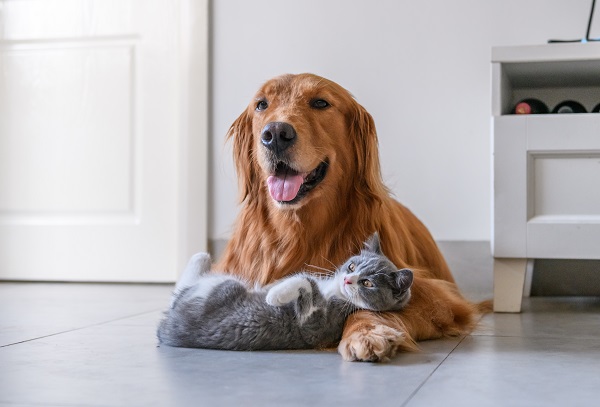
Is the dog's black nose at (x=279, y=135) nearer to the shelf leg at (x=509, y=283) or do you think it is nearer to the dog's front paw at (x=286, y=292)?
the dog's front paw at (x=286, y=292)

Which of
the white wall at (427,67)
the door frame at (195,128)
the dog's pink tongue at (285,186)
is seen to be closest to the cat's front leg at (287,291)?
the dog's pink tongue at (285,186)

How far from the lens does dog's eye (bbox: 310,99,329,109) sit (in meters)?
1.79

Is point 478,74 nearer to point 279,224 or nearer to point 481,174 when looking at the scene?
point 481,174

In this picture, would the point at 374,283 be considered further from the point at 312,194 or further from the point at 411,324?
the point at 312,194

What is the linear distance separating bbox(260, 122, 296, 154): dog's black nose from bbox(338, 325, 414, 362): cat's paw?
467 mm

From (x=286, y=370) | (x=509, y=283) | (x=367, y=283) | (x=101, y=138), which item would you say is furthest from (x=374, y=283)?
(x=101, y=138)

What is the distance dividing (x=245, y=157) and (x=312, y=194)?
244mm

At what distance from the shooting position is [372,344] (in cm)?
136

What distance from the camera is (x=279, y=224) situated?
1815mm

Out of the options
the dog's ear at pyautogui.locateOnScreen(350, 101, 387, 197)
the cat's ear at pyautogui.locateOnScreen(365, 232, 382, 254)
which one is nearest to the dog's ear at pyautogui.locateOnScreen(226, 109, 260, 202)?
the dog's ear at pyautogui.locateOnScreen(350, 101, 387, 197)

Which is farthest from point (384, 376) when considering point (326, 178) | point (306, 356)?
point (326, 178)

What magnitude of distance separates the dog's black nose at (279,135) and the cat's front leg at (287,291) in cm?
37

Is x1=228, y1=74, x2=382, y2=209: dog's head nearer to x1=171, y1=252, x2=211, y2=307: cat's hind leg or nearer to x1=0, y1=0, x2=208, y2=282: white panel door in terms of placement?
x1=171, y1=252, x2=211, y2=307: cat's hind leg

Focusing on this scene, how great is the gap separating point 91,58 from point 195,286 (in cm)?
188
